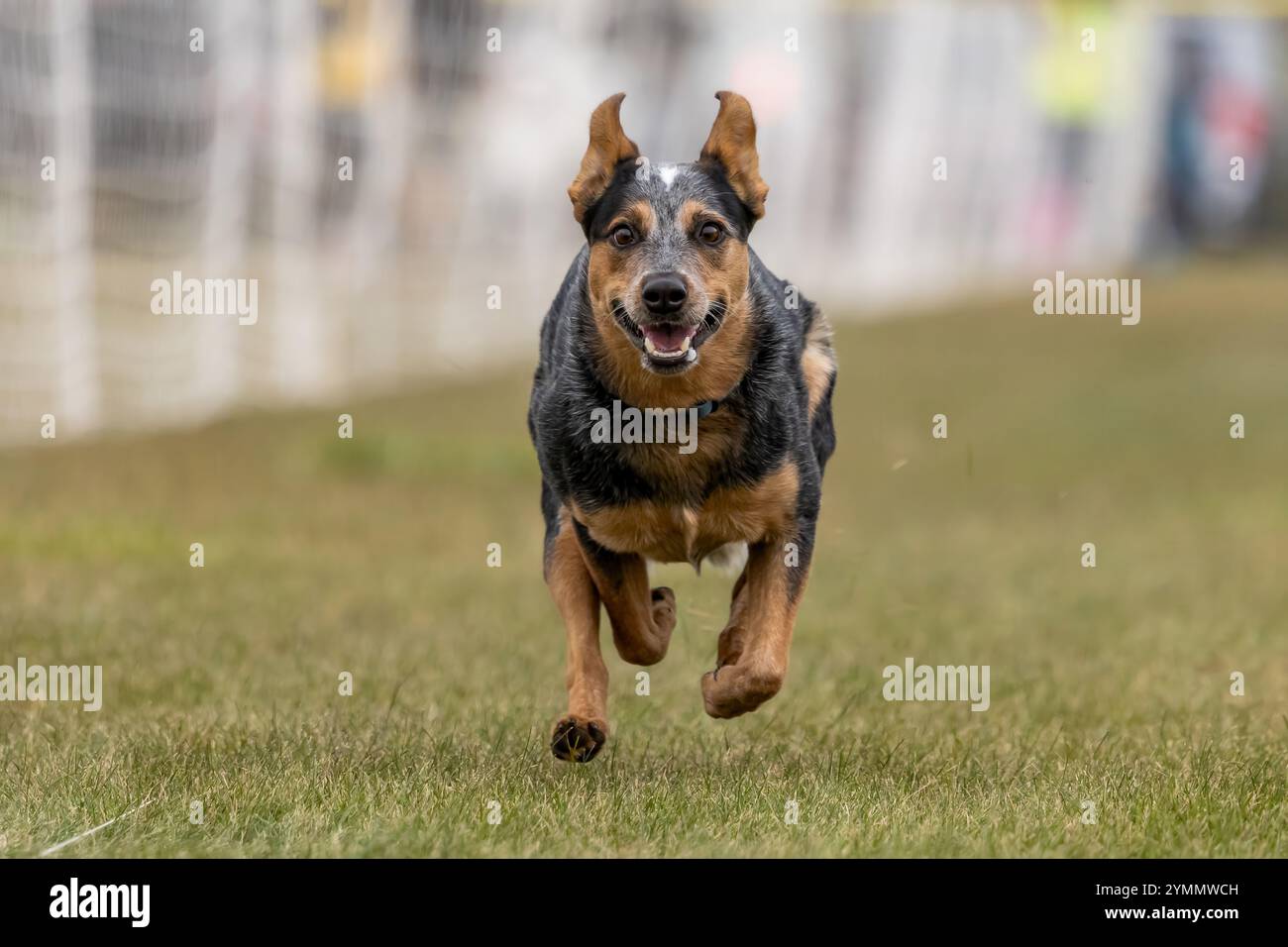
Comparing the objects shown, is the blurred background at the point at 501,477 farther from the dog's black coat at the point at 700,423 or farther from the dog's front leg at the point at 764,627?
the dog's black coat at the point at 700,423

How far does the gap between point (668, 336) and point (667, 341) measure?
0.01 meters

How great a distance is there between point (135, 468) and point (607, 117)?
28.3ft

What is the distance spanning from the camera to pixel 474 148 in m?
22.3

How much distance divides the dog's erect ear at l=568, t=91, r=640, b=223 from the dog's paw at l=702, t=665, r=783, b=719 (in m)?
1.40

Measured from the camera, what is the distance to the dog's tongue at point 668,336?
541cm

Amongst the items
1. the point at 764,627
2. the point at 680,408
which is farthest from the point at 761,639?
the point at 680,408

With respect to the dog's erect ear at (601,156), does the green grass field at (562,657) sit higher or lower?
lower

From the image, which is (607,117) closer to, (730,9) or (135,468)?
(135,468)

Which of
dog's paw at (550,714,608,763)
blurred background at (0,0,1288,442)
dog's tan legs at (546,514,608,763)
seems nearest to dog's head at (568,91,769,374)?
dog's tan legs at (546,514,608,763)

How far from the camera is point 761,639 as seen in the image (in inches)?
220

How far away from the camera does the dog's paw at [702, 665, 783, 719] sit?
18.0 ft

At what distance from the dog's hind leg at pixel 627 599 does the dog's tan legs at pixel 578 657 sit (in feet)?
0.26

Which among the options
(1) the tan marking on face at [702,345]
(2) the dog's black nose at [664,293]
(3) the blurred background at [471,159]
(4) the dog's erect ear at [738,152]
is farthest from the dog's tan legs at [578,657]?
(3) the blurred background at [471,159]

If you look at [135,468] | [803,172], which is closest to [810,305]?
[135,468]
